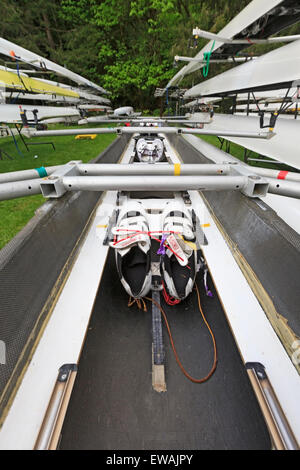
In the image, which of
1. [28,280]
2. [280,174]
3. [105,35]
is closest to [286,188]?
[280,174]

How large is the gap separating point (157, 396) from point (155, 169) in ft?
5.43

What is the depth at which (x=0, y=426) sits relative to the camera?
36.9 inches

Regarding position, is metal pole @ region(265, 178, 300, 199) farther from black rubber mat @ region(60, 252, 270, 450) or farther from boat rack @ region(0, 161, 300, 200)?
black rubber mat @ region(60, 252, 270, 450)

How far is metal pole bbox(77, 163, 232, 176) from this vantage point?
1.76 metres

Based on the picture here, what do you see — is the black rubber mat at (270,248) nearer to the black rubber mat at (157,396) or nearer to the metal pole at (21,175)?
the black rubber mat at (157,396)

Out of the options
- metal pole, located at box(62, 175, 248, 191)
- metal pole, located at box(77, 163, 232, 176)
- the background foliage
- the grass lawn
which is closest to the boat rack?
metal pole, located at box(62, 175, 248, 191)

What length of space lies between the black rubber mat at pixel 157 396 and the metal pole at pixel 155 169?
1208 millimetres

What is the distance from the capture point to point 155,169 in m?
1.75

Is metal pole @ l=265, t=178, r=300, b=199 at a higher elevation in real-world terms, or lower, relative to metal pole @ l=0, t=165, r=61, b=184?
lower

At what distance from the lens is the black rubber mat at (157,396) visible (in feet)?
3.50

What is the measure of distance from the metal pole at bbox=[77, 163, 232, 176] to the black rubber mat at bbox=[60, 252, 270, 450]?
3.96 feet

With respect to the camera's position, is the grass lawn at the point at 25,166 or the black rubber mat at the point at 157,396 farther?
the grass lawn at the point at 25,166

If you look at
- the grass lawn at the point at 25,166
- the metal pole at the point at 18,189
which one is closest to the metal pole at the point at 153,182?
the metal pole at the point at 18,189

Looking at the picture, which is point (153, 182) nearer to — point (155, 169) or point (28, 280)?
point (155, 169)
